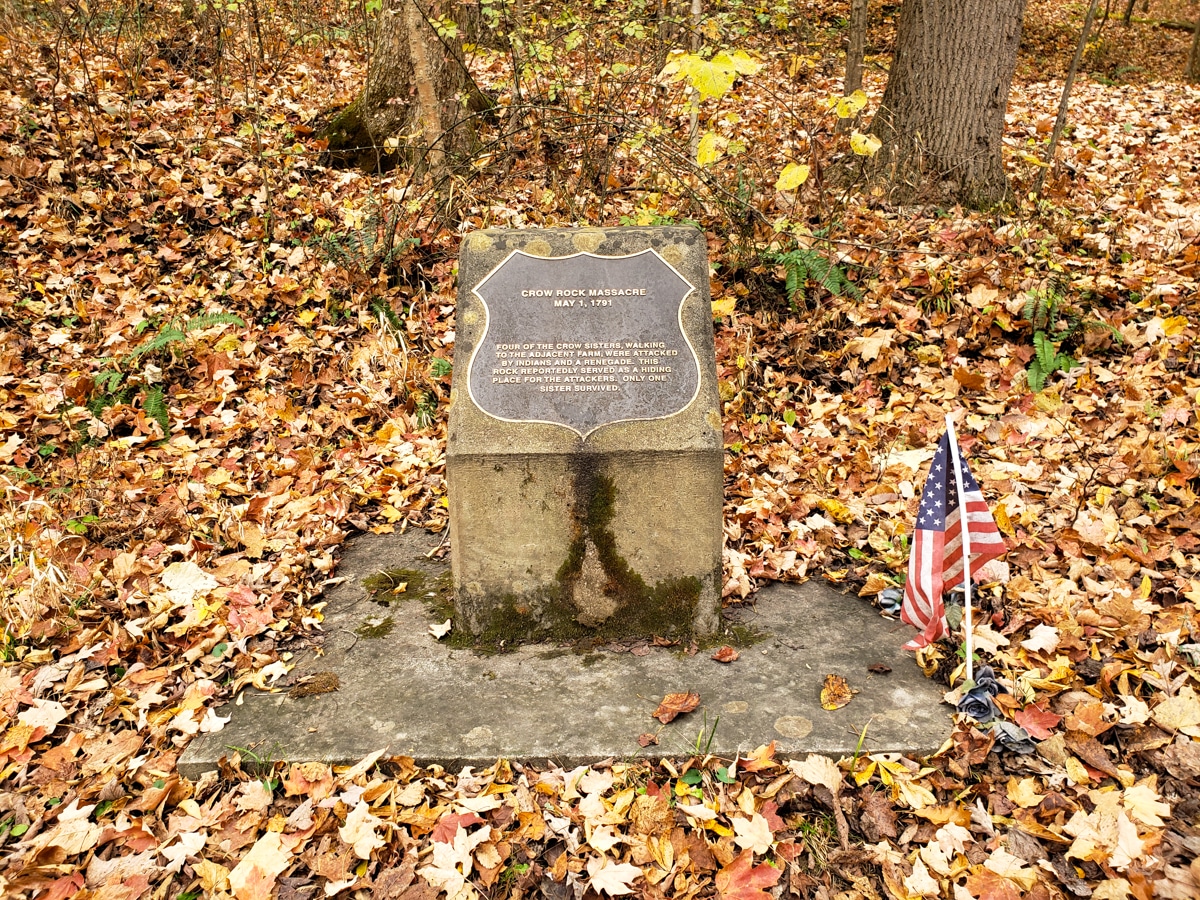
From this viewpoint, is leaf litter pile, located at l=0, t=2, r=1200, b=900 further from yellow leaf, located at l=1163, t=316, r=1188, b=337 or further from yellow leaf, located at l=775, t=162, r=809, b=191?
yellow leaf, located at l=775, t=162, r=809, b=191

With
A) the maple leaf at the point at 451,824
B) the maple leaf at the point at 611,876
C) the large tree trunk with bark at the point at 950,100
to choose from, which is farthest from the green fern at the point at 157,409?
the large tree trunk with bark at the point at 950,100

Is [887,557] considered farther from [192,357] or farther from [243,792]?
[192,357]

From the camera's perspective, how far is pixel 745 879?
2.54 m

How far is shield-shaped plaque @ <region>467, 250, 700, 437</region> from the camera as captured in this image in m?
Answer: 3.45

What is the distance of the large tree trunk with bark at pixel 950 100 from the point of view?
21.1 feet

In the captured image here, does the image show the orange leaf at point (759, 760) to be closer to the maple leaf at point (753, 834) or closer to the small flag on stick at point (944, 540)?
the maple leaf at point (753, 834)

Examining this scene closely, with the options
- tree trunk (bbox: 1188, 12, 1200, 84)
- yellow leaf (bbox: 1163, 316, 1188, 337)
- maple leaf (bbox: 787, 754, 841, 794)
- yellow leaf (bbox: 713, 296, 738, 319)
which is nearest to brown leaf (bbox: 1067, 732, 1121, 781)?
maple leaf (bbox: 787, 754, 841, 794)

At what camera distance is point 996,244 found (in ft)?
20.5

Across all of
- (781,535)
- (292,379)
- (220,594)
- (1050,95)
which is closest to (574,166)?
(292,379)

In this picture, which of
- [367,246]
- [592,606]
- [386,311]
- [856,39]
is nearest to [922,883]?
[592,606]

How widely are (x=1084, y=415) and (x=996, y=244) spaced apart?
198cm

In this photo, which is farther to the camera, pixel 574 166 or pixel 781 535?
pixel 574 166

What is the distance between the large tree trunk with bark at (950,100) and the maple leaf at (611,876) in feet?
20.4

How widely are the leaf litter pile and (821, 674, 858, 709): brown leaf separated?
0.09 feet
